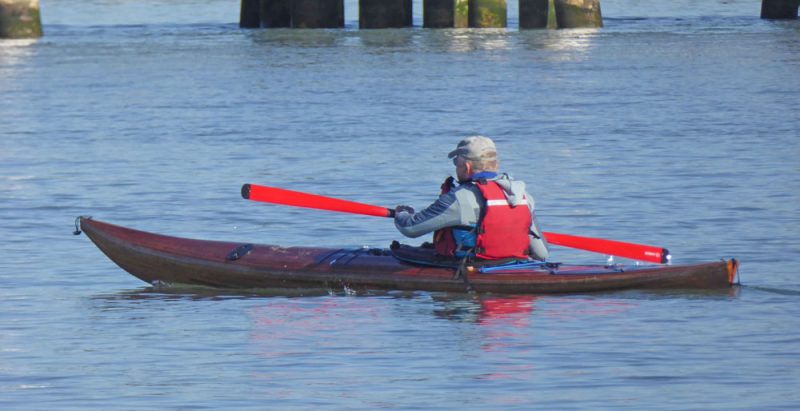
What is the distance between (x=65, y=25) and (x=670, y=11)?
20408 mm

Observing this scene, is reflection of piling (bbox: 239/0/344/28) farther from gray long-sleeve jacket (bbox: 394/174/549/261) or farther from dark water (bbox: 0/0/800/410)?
gray long-sleeve jacket (bbox: 394/174/549/261)

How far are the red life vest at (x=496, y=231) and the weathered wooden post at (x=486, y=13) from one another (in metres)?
31.9

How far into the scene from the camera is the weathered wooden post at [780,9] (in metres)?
47.9

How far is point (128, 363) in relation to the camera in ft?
33.0

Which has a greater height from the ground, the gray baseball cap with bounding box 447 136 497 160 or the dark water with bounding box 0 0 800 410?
the gray baseball cap with bounding box 447 136 497 160

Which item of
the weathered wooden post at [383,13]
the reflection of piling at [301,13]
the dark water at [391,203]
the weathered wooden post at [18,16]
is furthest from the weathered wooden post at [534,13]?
the weathered wooden post at [18,16]

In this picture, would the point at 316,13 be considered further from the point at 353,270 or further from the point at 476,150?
the point at 476,150

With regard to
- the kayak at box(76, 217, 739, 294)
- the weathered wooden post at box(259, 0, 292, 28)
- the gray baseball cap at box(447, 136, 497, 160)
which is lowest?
the weathered wooden post at box(259, 0, 292, 28)

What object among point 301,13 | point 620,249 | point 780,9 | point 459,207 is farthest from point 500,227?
point 780,9

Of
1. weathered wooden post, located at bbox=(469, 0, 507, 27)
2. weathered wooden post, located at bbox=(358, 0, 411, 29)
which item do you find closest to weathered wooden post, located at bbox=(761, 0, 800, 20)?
weathered wooden post, located at bbox=(469, 0, 507, 27)

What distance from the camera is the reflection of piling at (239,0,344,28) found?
1754 inches

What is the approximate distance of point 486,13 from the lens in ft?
142

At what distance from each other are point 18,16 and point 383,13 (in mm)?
9049

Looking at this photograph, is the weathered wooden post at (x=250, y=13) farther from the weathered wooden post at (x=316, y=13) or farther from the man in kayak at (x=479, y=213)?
the man in kayak at (x=479, y=213)
